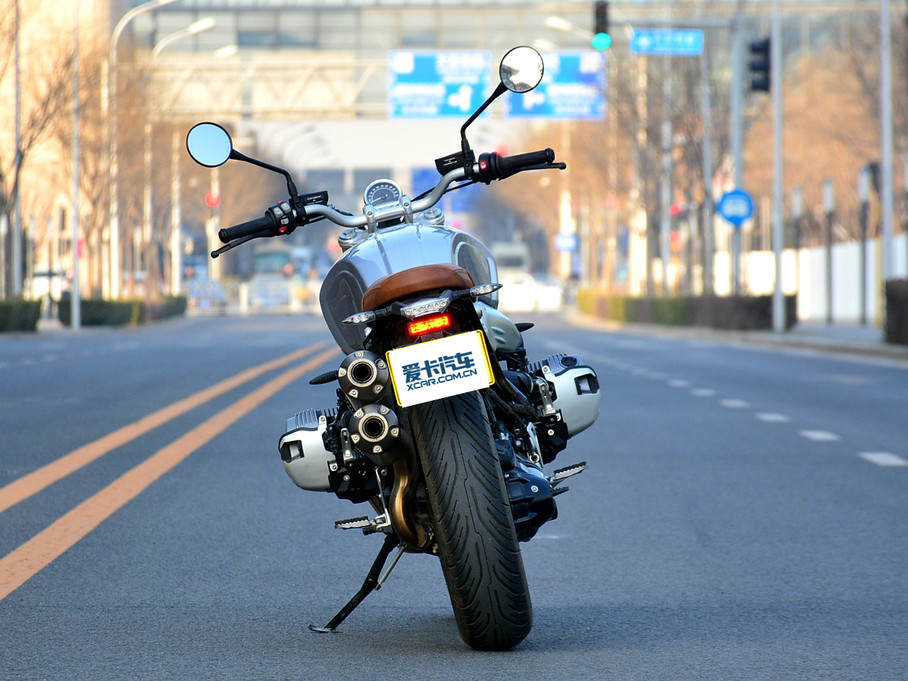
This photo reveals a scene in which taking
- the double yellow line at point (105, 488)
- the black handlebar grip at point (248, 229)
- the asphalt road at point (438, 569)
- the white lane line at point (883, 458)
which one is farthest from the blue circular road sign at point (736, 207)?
the black handlebar grip at point (248, 229)

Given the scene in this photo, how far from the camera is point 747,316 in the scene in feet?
124

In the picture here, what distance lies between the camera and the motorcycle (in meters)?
5.01

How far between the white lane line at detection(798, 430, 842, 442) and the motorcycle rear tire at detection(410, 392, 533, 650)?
7.65 m

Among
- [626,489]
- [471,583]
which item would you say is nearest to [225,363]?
[626,489]

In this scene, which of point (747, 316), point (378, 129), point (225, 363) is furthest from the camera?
point (378, 129)

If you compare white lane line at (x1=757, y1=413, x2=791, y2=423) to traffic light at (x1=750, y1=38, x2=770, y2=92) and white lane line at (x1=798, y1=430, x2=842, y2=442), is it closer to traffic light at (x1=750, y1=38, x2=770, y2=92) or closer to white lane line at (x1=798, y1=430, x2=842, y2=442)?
white lane line at (x1=798, y1=430, x2=842, y2=442)

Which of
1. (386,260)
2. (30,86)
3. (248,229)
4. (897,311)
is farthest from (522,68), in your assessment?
(30,86)

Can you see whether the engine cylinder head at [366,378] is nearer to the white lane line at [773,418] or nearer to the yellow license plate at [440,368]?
the yellow license plate at [440,368]

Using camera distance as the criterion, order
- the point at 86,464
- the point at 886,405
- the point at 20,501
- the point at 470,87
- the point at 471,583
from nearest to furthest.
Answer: the point at 471,583, the point at 20,501, the point at 86,464, the point at 886,405, the point at 470,87

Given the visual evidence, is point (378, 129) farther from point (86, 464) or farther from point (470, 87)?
point (86, 464)

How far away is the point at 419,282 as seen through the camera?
16.7ft

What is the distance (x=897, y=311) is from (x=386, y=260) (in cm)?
2193

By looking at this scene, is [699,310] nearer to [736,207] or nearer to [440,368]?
[736,207]

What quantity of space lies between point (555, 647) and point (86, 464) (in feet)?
19.2
